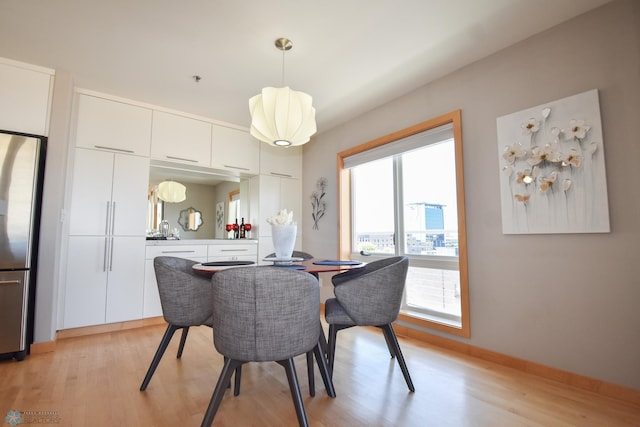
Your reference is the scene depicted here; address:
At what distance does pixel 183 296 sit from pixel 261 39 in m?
1.91

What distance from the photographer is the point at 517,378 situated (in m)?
2.01

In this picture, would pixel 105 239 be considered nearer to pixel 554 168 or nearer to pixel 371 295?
pixel 371 295

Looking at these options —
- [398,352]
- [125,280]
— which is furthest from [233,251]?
[398,352]

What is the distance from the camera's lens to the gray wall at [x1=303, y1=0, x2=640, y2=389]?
1.77 meters

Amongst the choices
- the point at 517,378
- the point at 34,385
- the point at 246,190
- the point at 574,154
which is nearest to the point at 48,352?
the point at 34,385

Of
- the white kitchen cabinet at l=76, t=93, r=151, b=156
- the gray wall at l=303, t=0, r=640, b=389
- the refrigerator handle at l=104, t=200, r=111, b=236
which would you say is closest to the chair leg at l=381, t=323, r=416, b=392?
the gray wall at l=303, t=0, r=640, b=389

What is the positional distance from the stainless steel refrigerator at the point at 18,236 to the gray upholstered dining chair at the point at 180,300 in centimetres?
137

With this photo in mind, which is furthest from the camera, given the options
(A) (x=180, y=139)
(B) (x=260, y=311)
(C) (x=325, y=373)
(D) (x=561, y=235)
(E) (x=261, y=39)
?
(A) (x=180, y=139)

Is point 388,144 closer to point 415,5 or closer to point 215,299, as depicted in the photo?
point 415,5

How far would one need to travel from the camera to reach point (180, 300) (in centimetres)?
183

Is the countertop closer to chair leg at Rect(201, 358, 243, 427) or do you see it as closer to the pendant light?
the pendant light

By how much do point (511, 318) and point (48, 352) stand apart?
3.68m

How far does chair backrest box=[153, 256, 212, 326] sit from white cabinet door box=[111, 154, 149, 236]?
169cm

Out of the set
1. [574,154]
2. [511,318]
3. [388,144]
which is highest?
[388,144]
